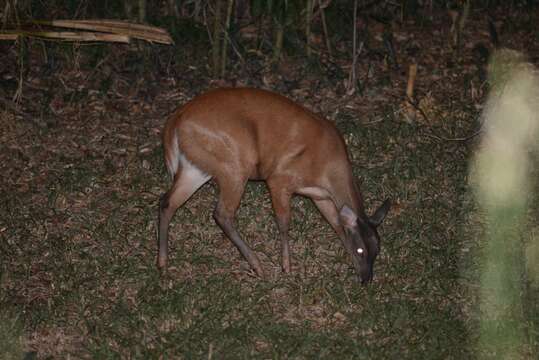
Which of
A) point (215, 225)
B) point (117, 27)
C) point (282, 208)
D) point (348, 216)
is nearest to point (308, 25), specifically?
point (117, 27)

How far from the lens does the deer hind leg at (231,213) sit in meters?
7.13

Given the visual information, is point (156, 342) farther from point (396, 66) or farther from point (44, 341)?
point (396, 66)

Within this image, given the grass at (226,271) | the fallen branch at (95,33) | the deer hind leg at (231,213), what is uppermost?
the fallen branch at (95,33)

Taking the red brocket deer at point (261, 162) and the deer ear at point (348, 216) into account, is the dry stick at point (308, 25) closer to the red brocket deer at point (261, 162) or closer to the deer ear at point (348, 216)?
the red brocket deer at point (261, 162)

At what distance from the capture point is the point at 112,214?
7.86m

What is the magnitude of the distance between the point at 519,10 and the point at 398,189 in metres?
4.42

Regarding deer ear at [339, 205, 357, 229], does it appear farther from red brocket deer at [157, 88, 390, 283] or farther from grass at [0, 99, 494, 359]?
grass at [0, 99, 494, 359]

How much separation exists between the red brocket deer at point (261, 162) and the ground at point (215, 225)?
1.16 feet

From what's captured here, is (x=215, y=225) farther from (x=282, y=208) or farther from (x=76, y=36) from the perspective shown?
(x=76, y=36)

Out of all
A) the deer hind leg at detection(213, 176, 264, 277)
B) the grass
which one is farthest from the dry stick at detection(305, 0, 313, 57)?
the deer hind leg at detection(213, 176, 264, 277)

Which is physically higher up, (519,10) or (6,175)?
(519,10)

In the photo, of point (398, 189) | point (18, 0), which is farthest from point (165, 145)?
point (18, 0)

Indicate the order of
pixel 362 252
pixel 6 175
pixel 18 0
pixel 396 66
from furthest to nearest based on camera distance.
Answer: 1. pixel 396 66
2. pixel 18 0
3. pixel 6 175
4. pixel 362 252

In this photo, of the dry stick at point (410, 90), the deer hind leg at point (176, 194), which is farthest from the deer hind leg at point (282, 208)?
the dry stick at point (410, 90)
